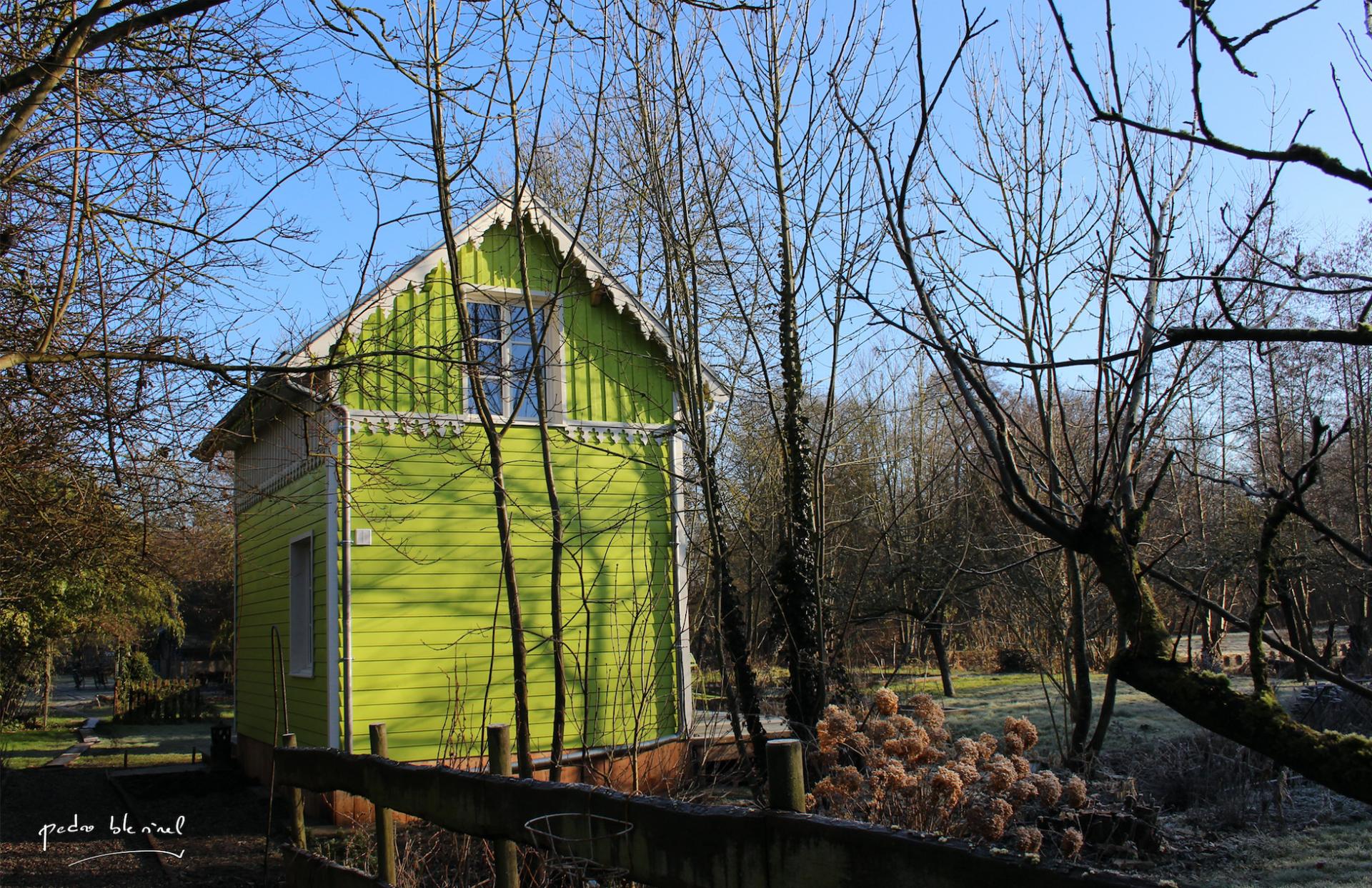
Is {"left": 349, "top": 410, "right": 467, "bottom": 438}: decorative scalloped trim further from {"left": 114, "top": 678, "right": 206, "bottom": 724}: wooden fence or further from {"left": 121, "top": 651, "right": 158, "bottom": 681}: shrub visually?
{"left": 121, "top": 651, "right": 158, "bottom": 681}: shrub

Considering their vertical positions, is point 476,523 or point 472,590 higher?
point 476,523

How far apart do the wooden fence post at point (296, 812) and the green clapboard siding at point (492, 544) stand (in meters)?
4.55

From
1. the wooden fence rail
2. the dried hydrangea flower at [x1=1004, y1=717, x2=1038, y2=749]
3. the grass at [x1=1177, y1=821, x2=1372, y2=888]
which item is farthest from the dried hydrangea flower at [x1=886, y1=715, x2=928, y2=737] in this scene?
the wooden fence rail

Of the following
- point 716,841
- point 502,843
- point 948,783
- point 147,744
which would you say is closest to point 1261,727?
point 716,841

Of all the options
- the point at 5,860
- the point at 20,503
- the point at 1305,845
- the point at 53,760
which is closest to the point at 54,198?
the point at 20,503

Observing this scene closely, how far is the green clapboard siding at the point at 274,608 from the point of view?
11.0 m

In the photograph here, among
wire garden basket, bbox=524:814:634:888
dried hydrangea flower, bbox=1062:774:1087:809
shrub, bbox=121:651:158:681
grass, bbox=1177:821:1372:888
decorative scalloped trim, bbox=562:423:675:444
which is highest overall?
decorative scalloped trim, bbox=562:423:675:444

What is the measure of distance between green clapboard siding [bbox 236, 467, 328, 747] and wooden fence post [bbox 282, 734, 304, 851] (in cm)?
367

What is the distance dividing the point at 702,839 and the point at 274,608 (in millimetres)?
12210

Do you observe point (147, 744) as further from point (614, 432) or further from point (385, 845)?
point (385, 845)

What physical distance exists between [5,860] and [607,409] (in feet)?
24.3

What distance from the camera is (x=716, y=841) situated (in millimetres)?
2746

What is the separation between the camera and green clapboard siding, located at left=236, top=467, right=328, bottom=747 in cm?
1100

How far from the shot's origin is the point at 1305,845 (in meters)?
7.62
